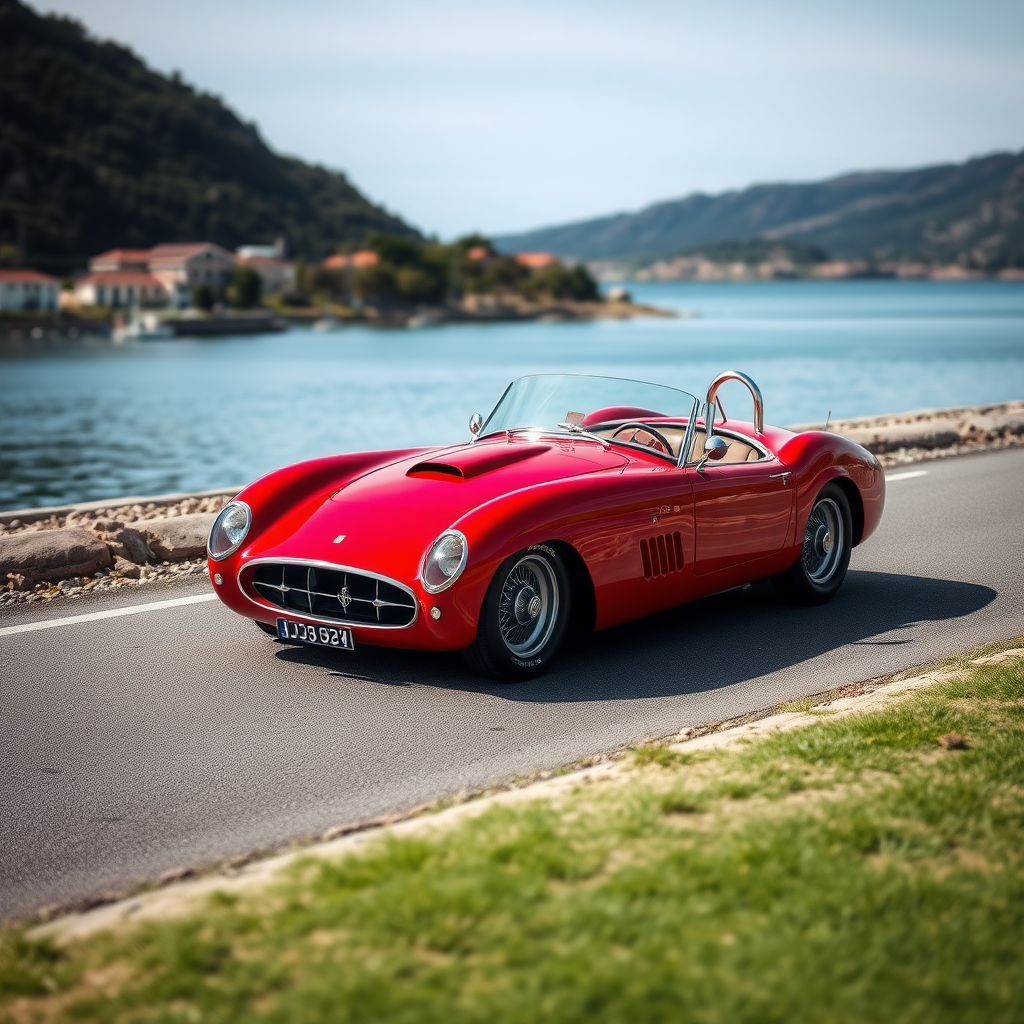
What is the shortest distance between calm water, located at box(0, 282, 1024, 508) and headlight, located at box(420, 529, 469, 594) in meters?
23.6

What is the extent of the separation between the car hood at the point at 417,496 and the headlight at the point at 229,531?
0.65 ft

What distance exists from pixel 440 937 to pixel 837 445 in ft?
17.3

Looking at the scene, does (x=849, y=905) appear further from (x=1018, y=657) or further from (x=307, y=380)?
(x=307, y=380)

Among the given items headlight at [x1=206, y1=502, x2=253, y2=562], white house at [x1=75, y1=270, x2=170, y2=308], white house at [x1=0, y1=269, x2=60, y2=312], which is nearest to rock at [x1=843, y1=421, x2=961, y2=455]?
headlight at [x1=206, y1=502, x2=253, y2=562]

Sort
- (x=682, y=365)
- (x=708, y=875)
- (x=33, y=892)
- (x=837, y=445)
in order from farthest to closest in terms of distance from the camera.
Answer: (x=682, y=365)
(x=837, y=445)
(x=33, y=892)
(x=708, y=875)

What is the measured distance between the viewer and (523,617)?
602 cm

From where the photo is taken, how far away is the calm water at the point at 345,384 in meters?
36.4

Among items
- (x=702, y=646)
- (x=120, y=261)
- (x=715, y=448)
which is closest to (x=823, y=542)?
(x=715, y=448)

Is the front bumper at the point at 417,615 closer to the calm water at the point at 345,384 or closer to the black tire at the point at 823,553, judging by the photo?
the black tire at the point at 823,553

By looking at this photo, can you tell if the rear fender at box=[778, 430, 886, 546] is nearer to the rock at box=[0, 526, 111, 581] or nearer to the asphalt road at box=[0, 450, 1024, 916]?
the asphalt road at box=[0, 450, 1024, 916]

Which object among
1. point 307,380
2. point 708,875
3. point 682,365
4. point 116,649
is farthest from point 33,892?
point 682,365

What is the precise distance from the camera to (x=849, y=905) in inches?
127

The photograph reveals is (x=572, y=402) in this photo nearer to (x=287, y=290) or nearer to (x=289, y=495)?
(x=289, y=495)

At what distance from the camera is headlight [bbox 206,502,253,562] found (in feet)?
21.1
